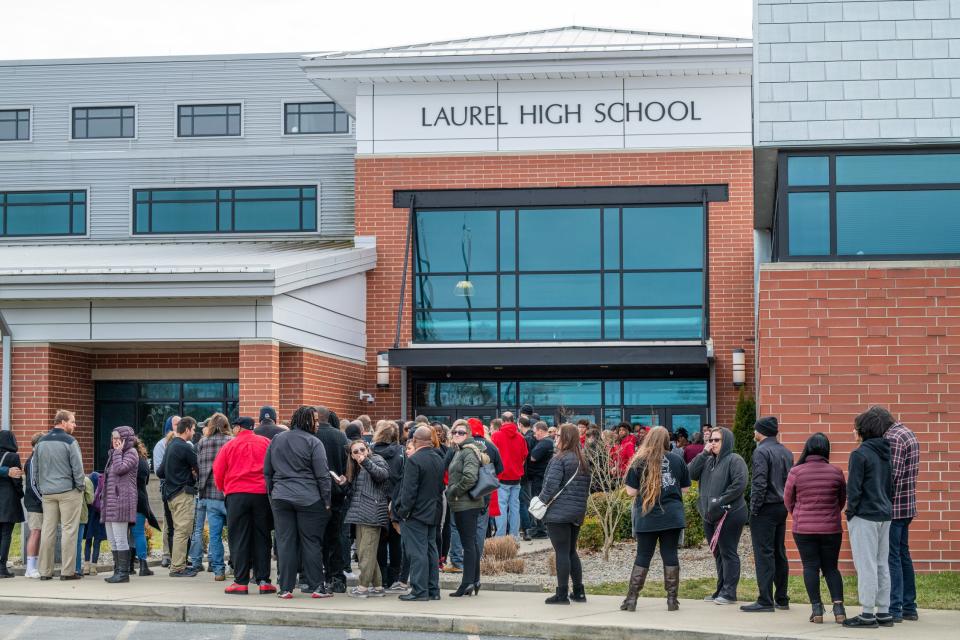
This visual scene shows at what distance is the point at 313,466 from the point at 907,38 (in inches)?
330

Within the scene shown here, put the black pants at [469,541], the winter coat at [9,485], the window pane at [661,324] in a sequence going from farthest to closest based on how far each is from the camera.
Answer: the window pane at [661,324]
the winter coat at [9,485]
the black pants at [469,541]

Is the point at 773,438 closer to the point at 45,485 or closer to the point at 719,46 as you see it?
the point at 45,485

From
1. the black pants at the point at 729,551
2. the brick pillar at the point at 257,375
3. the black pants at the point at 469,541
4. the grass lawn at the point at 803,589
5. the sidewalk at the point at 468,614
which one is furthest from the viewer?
the brick pillar at the point at 257,375

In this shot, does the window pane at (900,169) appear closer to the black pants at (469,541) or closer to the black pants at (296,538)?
the black pants at (469,541)

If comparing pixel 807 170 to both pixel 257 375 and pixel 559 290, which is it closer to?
pixel 257 375

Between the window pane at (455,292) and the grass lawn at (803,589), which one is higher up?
the window pane at (455,292)

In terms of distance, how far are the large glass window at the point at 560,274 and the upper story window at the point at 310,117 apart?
13.5 metres

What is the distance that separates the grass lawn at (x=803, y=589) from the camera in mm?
12789

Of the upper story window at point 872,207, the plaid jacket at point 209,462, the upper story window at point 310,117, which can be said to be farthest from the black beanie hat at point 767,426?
the upper story window at point 310,117

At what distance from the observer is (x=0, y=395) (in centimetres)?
2138

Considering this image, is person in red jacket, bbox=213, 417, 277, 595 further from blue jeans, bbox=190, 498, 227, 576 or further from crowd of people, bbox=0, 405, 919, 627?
blue jeans, bbox=190, 498, 227, 576

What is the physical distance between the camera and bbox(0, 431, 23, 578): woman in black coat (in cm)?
1462

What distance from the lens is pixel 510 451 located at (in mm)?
17734

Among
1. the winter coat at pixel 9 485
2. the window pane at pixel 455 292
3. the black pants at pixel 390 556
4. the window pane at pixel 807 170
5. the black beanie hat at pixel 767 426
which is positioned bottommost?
the black pants at pixel 390 556
